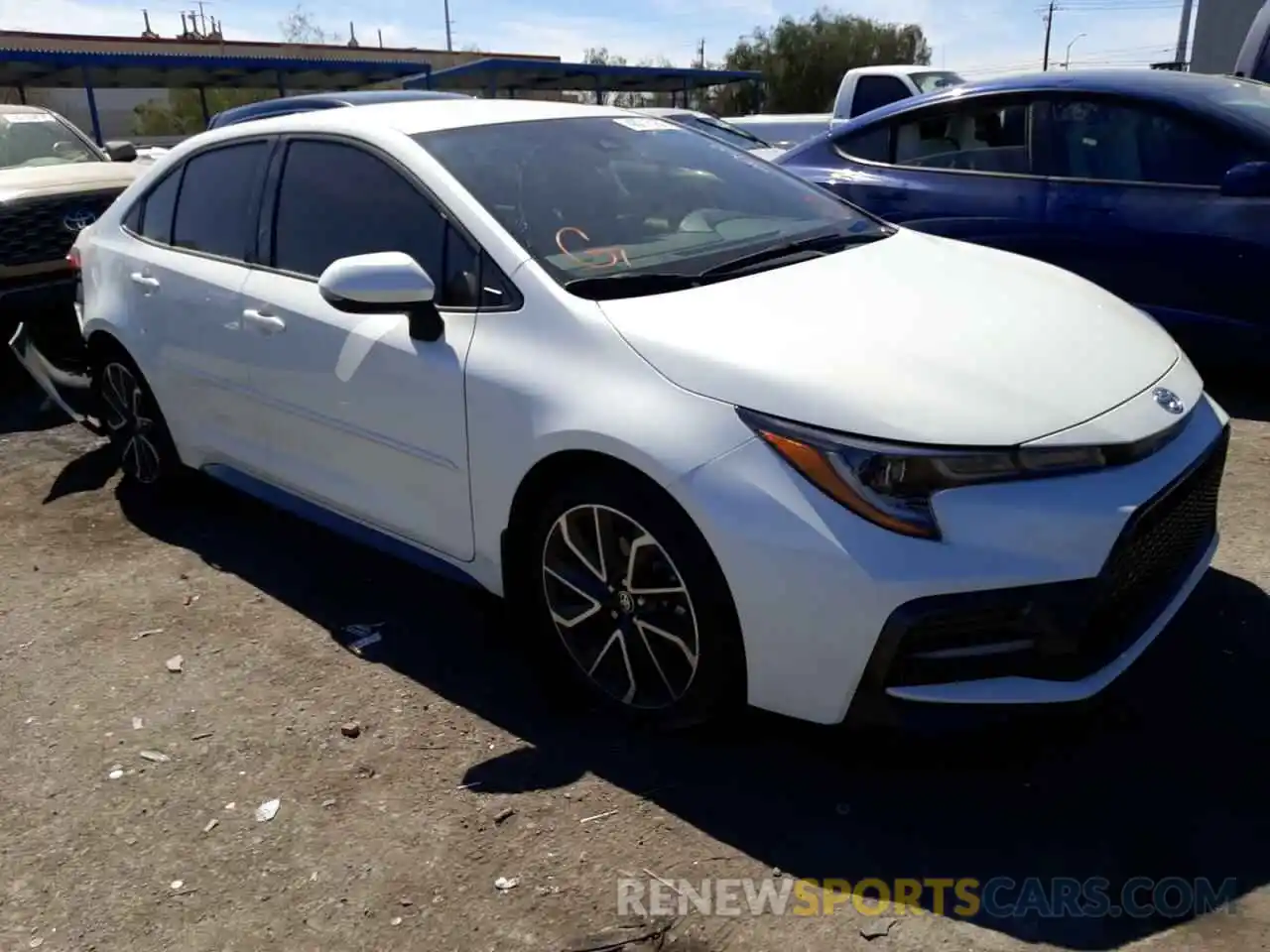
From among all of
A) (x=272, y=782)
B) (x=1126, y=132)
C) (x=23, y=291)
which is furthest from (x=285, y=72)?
(x=272, y=782)

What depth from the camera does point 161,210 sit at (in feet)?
14.5

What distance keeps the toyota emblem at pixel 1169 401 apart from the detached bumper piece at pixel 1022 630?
0.21 m

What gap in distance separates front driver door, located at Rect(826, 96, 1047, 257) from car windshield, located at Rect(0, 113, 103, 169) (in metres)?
5.82

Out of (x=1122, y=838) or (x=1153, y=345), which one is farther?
(x=1153, y=345)

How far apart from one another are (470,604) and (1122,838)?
7.11 feet

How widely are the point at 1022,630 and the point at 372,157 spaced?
237cm

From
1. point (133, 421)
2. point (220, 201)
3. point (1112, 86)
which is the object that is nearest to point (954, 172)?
point (1112, 86)

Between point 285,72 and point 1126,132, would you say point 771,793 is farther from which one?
point 285,72

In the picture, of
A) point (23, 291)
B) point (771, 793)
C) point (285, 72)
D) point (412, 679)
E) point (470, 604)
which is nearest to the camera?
point (771, 793)

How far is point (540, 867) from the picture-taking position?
8.20ft

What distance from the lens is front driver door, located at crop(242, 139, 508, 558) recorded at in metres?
3.09

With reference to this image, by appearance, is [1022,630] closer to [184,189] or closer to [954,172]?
[184,189]

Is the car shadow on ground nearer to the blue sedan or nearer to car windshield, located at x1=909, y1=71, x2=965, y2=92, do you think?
the blue sedan

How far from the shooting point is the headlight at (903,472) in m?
2.34
